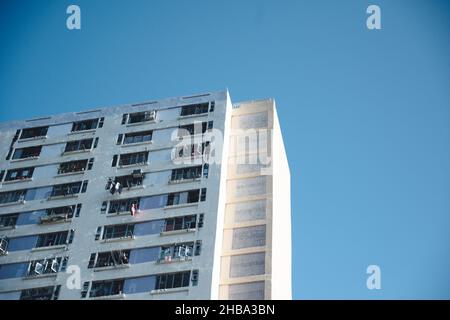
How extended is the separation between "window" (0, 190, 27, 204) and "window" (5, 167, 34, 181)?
1.69m

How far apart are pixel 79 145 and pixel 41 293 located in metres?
16.6

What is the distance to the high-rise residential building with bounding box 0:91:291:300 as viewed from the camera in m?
54.7

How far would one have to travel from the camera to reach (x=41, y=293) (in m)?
55.6

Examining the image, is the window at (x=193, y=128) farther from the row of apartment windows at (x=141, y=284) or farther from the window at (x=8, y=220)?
the window at (x=8, y=220)

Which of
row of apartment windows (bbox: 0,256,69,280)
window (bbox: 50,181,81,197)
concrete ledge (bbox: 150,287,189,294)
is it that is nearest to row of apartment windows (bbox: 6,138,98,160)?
window (bbox: 50,181,81,197)

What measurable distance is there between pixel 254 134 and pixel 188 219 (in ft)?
41.2

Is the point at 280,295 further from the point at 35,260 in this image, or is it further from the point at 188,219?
the point at 35,260

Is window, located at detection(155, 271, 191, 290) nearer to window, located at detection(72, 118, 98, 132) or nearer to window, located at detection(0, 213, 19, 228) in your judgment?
window, located at detection(0, 213, 19, 228)

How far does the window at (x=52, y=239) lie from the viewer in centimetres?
5859

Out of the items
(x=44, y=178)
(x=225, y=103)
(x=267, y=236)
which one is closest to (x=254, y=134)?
(x=225, y=103)

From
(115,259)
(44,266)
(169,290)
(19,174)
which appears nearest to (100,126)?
(19,174)

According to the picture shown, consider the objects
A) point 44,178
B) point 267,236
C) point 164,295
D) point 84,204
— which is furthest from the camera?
Result: point 44,178

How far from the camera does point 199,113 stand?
65.5 m

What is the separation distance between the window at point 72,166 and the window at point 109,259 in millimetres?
10957
